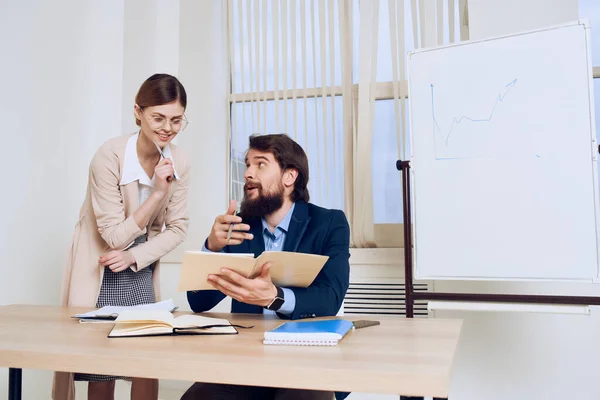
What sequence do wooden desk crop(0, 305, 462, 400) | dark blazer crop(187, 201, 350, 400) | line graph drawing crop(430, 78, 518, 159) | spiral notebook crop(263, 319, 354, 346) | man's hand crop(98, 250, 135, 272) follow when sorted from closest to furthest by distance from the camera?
wooden desk crop(0, 305, 462, 400) < spiral notebook crop(263, 319, 354, 346) < dark blazer crop(187, 201, 350, 400) < man's hand crop(98, 250, 135, 272) < line graph drawing crop(430, 78, 518, 159)

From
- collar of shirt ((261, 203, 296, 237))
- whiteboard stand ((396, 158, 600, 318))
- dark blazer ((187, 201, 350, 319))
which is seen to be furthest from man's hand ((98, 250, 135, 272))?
whiteboard stand ((396, 158, 600, 318))

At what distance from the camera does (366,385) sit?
0.83m

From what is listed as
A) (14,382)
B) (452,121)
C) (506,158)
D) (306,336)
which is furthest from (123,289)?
(506,158)

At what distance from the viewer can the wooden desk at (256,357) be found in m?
0.83

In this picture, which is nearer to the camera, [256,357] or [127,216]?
[256,357]

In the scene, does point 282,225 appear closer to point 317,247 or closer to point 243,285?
point 317,247

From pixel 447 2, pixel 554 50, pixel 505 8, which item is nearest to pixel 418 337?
pixel 554 50

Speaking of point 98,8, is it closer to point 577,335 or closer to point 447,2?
point 447,2

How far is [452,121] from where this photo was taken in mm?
2334

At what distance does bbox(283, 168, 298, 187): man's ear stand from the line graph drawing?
776mm

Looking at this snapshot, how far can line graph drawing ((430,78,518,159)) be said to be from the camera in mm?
2270

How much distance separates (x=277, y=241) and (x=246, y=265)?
1.75 ft

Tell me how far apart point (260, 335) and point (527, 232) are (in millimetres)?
1401

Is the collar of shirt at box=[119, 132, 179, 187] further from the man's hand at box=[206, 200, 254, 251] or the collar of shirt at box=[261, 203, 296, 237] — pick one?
the man's hand at box=[206, 200, 254, 251]
